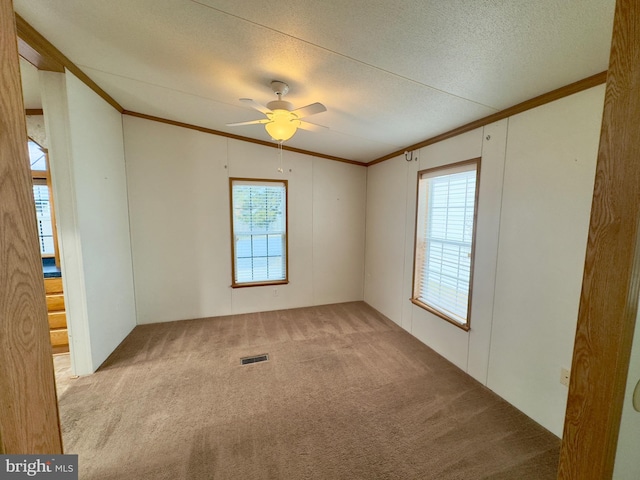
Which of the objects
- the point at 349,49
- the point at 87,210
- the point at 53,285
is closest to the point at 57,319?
the point at 53,285

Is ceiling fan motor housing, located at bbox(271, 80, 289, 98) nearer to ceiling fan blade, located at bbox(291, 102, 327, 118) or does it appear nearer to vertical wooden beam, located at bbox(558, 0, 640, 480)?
ceiling fan blade, located at bbox(291, 102, 327, 118)

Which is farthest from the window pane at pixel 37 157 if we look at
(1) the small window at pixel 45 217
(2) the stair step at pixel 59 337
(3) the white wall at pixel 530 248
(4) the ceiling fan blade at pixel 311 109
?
(3) the white wall at pixel 530 248

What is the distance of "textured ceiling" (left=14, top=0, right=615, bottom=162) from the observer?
1.25 metres

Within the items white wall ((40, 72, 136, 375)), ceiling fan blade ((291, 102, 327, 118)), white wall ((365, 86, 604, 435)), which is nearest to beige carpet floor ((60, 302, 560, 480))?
white wall ((365, 86, 604, 435))

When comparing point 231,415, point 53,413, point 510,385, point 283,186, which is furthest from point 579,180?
point 283,186

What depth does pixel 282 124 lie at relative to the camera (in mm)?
2023

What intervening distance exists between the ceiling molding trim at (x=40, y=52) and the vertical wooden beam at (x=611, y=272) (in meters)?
2.99

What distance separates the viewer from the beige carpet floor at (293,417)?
160 centimetres

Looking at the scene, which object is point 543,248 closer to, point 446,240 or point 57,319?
point 446,240

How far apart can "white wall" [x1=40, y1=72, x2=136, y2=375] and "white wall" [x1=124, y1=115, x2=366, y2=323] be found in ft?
1.19

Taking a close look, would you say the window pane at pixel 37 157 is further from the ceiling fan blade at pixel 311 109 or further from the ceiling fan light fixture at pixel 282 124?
the ceiling fan blade at pixel 311 109

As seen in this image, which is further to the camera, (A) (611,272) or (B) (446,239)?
(B) (446,239)

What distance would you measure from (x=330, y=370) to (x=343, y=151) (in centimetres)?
295

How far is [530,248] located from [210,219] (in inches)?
142
